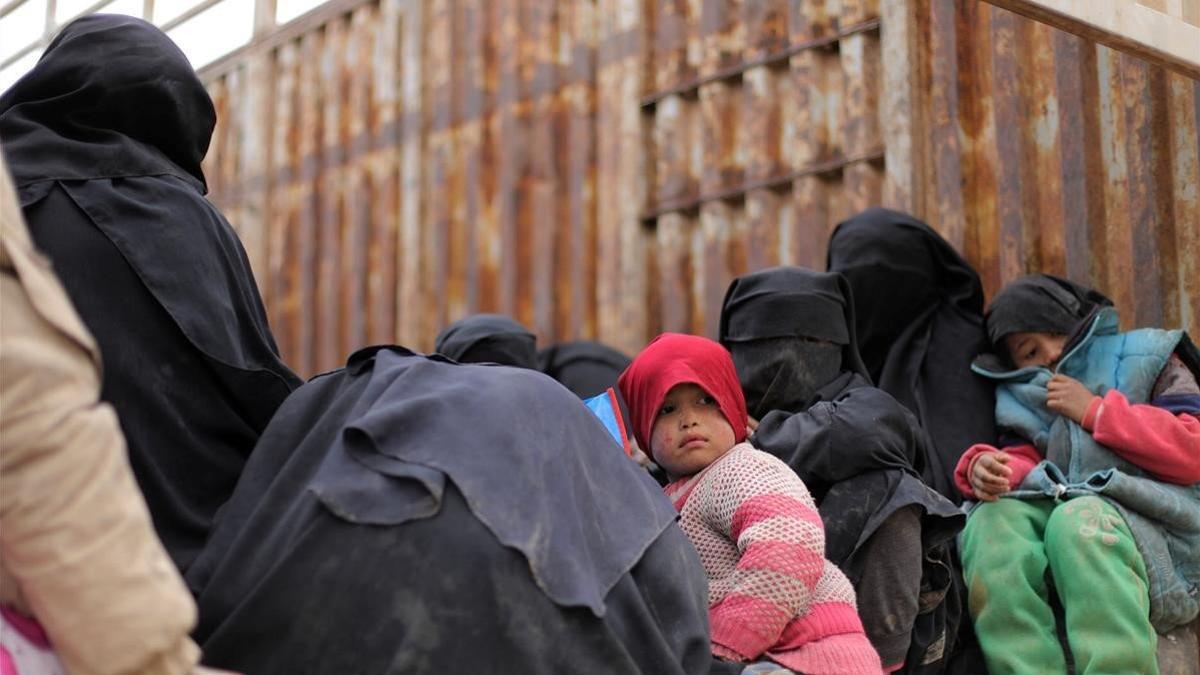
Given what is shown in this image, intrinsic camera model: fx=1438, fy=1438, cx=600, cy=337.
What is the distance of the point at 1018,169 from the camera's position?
5.15 meters

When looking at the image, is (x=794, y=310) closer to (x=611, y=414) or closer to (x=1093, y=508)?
(x=611, y=414)

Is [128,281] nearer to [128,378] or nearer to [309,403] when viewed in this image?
[128,378]

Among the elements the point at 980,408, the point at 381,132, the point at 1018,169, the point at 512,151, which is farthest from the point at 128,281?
the point at 381,132

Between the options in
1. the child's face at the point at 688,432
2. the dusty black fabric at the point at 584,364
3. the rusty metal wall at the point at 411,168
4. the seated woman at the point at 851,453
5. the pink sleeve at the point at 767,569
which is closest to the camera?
the pink sleeve at the point at 767,569

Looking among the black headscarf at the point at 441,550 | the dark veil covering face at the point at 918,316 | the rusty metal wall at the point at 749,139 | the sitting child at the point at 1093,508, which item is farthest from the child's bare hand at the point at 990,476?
the rusty metal wall at the point at 749,139

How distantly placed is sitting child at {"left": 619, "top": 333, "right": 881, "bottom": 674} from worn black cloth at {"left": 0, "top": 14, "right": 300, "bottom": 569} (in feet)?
2.93

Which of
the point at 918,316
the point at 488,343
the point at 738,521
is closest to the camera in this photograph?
the point at 738,521

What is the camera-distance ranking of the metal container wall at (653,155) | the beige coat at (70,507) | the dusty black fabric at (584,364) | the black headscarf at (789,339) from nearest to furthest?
1. the beige coat at (70,507)
2. the black headscarf at (789,339)
3. the metal container wall at (653,155)
4. the dusty black fabric at (584,364)

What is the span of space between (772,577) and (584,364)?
370cm

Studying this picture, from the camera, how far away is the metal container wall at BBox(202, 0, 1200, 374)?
492 centimetres

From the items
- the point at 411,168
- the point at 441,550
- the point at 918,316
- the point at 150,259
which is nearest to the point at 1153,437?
the point at 918,316

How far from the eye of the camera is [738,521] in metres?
2.88

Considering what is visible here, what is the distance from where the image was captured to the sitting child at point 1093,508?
342 centimetres

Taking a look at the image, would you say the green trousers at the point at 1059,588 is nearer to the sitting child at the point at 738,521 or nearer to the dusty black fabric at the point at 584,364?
the sitting child at the point at 738,521
